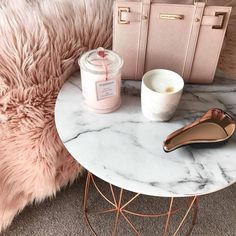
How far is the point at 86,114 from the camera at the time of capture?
0.70 m

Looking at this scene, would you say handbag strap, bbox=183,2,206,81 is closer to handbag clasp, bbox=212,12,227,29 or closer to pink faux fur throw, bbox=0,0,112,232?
handbag clasp, bbox=212,12,227,29

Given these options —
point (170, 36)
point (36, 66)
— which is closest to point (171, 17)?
point (170, 36)

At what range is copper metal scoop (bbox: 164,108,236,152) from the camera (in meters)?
0.63

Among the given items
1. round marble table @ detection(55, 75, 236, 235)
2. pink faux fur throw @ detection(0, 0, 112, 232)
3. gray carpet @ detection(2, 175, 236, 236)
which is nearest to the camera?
round marble table @ detection(55, 75, 236, 235)

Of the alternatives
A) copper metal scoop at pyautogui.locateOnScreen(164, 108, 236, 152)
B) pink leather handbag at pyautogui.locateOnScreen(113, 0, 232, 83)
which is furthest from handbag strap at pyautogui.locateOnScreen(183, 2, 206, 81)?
copper metal scoop at pyautogui.locateOnScreen(164, 108, 236, 152)

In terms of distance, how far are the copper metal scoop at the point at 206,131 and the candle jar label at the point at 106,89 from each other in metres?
0.14

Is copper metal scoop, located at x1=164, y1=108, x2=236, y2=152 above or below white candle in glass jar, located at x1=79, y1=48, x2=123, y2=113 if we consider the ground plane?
below

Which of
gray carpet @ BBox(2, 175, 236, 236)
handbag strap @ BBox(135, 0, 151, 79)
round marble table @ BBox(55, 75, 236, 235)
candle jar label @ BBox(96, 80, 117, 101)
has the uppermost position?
handbag strap @ BBox(135, 0, 151, 79)

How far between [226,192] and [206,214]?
0.11 metres

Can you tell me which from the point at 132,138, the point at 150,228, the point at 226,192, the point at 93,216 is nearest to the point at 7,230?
the point at 93,216

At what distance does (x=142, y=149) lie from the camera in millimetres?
637

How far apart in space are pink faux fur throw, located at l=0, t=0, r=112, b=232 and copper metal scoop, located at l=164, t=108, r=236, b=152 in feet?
0.93

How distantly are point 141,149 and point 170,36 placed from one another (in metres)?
0.24

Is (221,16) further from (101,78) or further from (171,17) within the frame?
(101,78)
